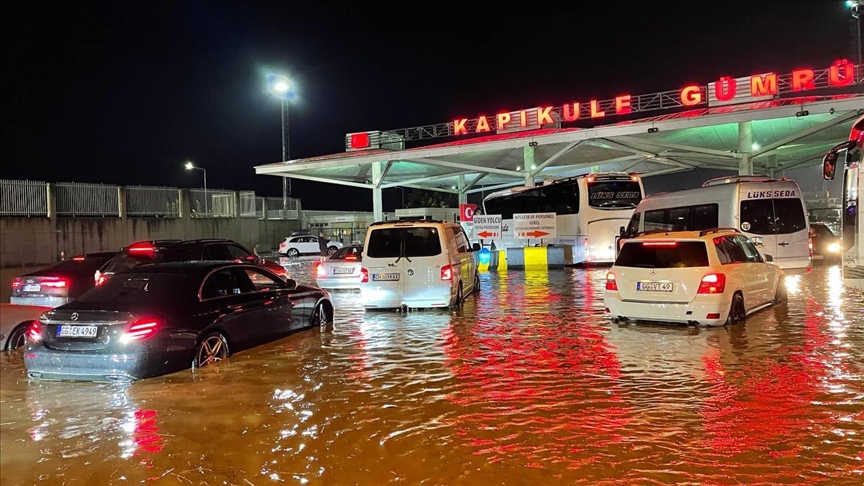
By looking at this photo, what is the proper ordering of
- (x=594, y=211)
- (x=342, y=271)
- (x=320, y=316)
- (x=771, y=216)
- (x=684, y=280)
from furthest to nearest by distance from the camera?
(x=594, y=211), (x=342, y=271), (x=771, y=216), (x=320, y=316), (x=684, y=280)

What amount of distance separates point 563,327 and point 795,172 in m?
48.2

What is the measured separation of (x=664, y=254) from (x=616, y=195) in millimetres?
13301

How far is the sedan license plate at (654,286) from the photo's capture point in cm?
920

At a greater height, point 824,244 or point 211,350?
point 824,244

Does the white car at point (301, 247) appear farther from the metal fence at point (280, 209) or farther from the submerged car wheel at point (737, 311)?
the submerged car wheel at point (737, 311)

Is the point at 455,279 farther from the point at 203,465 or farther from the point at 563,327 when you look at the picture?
the point at 203,465

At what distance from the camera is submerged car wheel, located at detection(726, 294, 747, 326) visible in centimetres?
938

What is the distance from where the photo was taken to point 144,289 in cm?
725

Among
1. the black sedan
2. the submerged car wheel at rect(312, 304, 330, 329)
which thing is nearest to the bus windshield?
the submerged car wheel at rect(312, 304, 330, 329)

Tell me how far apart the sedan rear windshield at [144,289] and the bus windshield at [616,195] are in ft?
57.5

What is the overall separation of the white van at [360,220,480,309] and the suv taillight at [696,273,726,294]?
4522 mm

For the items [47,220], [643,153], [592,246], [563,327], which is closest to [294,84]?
[47,220]

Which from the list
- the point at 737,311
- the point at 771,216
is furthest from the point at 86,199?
the point at 737,311

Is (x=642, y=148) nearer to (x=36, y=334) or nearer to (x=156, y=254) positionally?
(x=156, y=254)
